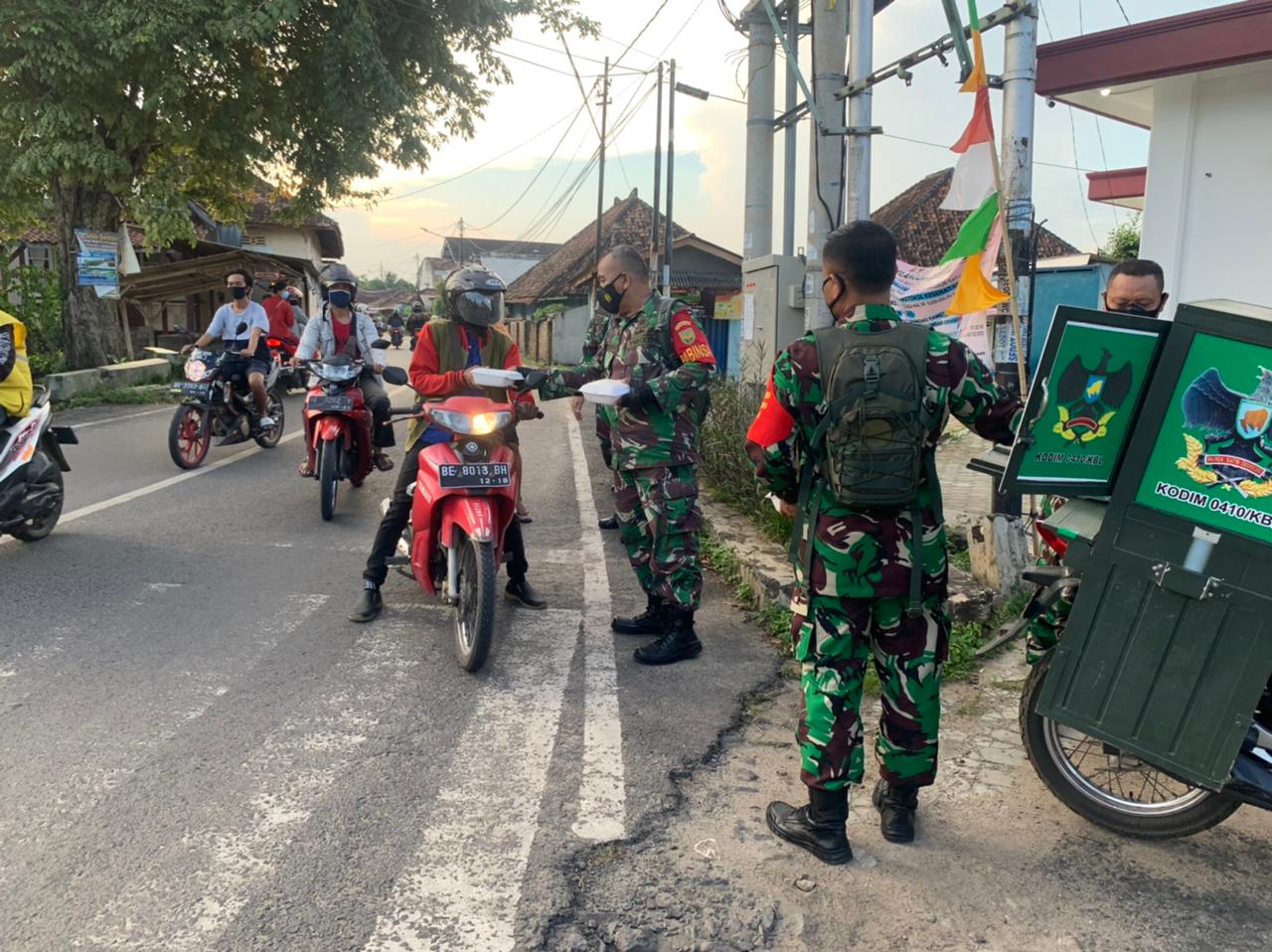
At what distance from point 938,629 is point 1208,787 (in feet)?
2.62

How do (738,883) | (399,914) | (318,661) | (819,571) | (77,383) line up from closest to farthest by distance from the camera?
(399,914), (738,883), (819,571), (318,661), (77,383)

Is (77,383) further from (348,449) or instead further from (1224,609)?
(1224,609)

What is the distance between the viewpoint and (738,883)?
264 centimetres

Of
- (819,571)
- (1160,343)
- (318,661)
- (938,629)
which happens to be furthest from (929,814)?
(318,661)

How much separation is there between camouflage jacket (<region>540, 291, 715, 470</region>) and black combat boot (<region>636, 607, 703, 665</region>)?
716mm

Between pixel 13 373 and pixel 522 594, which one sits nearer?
pixel 522 594

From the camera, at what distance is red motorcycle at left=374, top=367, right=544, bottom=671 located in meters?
4.09

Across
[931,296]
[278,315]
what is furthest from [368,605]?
[278,315]

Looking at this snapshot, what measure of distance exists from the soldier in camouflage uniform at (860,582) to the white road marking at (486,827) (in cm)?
83

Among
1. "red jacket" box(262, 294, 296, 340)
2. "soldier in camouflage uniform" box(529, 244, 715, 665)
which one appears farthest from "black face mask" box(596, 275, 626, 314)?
"red jacket" box(262, 294, 296, 340)

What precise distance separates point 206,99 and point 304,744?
1415 centimetres

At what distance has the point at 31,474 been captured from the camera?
5555mm

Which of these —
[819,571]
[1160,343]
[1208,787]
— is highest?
[1160,343]

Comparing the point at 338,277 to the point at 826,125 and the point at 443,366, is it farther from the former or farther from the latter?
the point at 826,125
